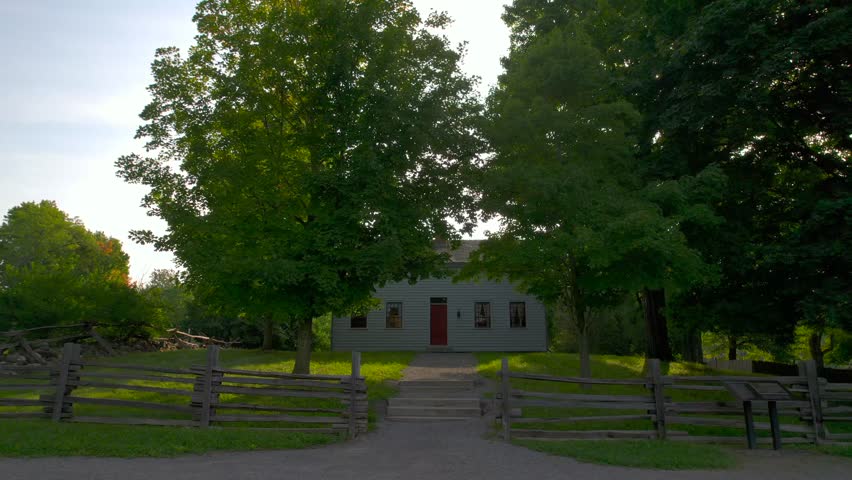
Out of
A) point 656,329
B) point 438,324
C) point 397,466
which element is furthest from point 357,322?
point 397,466

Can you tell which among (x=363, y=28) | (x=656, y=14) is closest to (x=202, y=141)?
(x=363, y=28)

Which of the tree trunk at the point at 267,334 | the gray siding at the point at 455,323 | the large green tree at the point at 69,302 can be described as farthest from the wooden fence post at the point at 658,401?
the large green tree at the point at 69,302

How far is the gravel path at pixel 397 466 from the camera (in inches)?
305

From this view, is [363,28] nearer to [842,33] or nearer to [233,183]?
[233,183]

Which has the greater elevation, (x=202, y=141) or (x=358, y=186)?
(x=202, y=141)

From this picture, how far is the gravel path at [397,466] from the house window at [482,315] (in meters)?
17.7

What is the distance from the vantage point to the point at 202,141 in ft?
43.2

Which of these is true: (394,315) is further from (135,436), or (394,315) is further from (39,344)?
(135,436)

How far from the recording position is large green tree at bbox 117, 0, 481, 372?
41.4ft

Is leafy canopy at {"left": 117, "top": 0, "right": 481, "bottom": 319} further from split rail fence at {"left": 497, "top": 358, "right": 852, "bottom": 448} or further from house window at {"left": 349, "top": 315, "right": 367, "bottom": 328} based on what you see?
house window at {"left": 349, "top": 315, "right": 367, "bottom": 328}

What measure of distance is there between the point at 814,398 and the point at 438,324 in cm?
1848

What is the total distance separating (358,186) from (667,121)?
349 inches

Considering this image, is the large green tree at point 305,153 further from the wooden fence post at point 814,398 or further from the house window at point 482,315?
the house window at point 482,315

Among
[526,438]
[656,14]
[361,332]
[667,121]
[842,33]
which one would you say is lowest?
[526,438]
